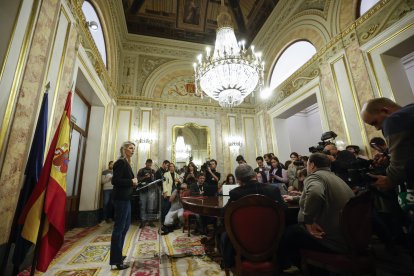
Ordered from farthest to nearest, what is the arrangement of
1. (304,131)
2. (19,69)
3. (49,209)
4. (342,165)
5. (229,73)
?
1. (304,131)
2. (229,73)
3. (342,165)
4. (19,69)
5. (49,209)

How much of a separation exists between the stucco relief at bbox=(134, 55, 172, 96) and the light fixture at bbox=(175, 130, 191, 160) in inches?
84.1

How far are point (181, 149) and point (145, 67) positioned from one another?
10.9ft

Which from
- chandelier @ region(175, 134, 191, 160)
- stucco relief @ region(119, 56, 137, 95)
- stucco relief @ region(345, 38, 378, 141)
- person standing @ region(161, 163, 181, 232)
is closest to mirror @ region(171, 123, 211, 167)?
chandelier @ region(175, 134, 191, 160)

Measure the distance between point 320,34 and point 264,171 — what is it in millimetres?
3787

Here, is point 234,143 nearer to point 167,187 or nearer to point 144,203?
point 167,187

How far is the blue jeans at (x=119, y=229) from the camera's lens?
2.25 meters

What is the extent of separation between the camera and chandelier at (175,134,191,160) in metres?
6.85

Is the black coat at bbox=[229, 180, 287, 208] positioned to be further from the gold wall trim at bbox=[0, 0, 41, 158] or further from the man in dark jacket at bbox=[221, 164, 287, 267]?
the gold wall trim at bbox=[0, 0, 41, 158]

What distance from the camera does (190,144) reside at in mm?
7035

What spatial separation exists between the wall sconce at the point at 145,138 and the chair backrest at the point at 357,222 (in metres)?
5.83

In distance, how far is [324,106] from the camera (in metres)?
4.84

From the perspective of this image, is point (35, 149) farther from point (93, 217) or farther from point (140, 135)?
point (140, 135)

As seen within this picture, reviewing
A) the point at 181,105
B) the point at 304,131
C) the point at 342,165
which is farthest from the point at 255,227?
the point at 304,131

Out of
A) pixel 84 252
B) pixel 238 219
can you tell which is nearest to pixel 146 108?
pixel 84 252
